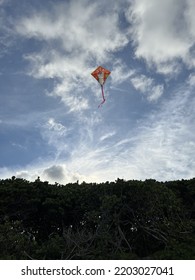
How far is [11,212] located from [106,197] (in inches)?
254

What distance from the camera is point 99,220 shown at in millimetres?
18656

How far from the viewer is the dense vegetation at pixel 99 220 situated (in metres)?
16.7

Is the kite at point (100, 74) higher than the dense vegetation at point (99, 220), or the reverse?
the kite at point (100, 74)

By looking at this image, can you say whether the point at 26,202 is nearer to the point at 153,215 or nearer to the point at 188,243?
the point at 153,215

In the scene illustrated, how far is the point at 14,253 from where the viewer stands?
1667 cm

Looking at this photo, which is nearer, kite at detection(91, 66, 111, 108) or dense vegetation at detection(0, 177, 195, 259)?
dense vegetation at detection(0, 177, 195, 259)

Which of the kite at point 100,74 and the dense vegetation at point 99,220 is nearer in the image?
the dense vegetation at point 99,220

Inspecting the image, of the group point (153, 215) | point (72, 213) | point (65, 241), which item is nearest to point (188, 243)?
point (153, 215)

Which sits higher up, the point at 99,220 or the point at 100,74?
the point at 100,74

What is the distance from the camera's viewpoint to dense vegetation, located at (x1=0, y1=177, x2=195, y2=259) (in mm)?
16656

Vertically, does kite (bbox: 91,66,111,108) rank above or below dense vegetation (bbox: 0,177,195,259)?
above
